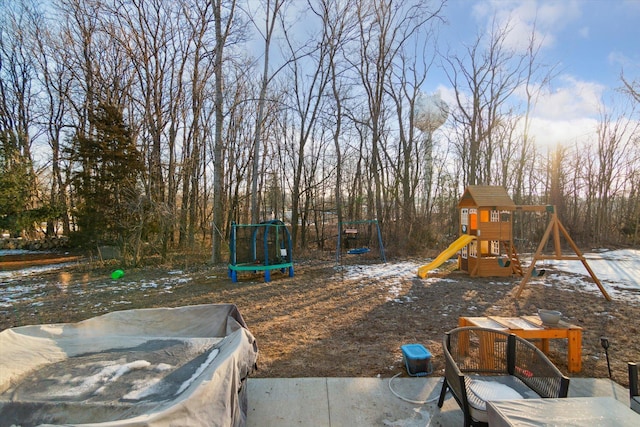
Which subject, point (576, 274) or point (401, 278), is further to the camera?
point (576, 274)

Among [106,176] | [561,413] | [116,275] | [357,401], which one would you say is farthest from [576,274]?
[106,176]

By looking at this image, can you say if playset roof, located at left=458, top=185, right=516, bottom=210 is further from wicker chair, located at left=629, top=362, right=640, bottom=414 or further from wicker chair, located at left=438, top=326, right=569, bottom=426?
wicker chair, located at left=629, top=362, right=640, bottom=414

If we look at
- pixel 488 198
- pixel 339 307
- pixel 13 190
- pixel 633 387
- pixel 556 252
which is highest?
pixel 13 190

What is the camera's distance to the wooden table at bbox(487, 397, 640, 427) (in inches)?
65.2

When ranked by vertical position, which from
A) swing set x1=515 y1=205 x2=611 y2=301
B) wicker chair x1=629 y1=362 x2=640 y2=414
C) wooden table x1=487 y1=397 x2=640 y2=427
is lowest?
wicker chair x1=629 y1=362 x2=640 y2=414

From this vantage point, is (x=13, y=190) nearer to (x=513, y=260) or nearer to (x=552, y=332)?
(x=552, y=332)

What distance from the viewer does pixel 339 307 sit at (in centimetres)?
595

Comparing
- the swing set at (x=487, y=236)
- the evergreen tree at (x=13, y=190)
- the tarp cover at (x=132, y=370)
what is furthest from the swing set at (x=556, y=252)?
the evergreen tree at (x=13, y=190)

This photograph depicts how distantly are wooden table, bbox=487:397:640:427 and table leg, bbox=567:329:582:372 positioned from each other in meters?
1.65

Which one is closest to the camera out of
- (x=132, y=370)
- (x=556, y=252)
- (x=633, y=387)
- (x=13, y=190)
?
(x=633, y=387)

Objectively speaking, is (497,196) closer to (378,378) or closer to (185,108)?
(378,378)

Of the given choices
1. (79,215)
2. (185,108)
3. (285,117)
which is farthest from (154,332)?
(285,117)

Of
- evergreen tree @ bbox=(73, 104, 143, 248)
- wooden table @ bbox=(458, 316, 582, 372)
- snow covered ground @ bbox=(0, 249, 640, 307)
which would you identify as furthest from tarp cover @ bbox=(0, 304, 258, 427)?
evergreen tree @ bbox=(73, 104, 143, 248)

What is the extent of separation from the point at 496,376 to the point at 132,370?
280 cm
